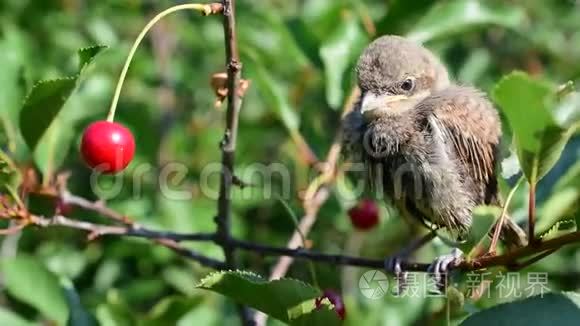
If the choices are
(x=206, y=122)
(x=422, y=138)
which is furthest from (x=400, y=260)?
(x=206, y=122)

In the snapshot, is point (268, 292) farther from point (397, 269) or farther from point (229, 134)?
point (397, 269)

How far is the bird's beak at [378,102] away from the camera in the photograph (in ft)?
10.9

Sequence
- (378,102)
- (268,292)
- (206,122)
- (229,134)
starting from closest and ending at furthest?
1. (268,292)
2. (229,134)
3. (378,102)
4. (206,122)

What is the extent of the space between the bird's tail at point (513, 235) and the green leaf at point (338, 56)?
3.06 ft

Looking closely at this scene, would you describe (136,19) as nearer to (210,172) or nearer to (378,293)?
(210,172)

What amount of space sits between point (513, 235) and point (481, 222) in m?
0.82

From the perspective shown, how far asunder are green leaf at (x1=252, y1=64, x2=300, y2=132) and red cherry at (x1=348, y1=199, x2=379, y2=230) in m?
0.41

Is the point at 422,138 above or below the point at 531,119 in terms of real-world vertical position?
below

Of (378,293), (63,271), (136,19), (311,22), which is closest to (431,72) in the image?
(311,22)

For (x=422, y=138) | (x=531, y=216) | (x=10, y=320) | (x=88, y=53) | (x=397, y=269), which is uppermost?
(x=88, y=53)

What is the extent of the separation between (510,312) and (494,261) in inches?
5.3

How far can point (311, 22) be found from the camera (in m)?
3.85

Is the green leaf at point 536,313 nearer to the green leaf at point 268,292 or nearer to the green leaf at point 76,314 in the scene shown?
the green leaf at point 268,292

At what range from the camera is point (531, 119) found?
1.98 meters
